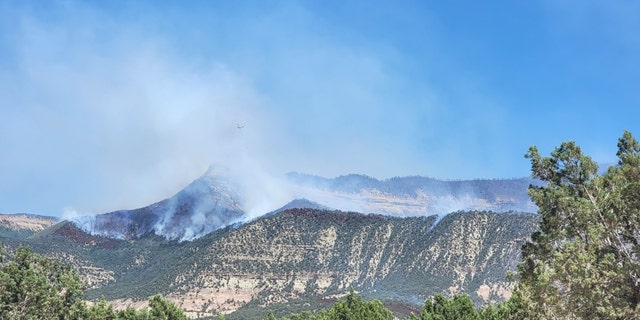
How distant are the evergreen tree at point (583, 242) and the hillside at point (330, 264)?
116112 millimetres

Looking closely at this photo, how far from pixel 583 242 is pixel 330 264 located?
16242 cm

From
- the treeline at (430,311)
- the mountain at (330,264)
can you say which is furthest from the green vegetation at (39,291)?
the mountain at (330,264)

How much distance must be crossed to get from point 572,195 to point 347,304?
1288 inches

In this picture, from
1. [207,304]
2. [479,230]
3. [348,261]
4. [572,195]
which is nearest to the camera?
[572,195]

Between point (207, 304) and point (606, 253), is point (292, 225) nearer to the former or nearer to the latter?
point (207, 304)

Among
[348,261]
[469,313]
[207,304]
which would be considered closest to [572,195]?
[469,313]

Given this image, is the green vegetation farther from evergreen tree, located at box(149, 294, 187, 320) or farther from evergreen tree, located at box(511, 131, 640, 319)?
evergreen tree, located at box(511, 131, 640, 319)

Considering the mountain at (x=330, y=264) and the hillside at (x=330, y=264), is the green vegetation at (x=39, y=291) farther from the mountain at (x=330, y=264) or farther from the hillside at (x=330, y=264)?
the hillside at (x=330, y=264)

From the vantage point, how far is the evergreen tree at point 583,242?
70.1 feet

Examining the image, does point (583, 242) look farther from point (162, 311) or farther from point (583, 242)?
point (162, 311)

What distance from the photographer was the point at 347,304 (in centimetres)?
5425

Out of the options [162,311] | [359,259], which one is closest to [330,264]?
[359,259]

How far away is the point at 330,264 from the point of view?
182 m

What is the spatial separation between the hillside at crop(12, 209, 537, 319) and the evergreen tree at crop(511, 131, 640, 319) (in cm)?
11611
